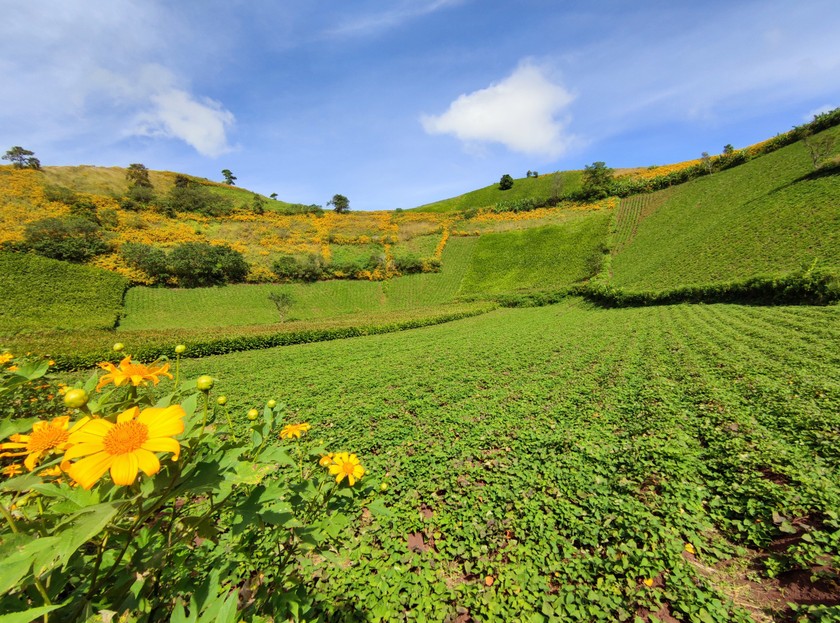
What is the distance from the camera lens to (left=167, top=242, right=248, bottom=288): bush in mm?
34719

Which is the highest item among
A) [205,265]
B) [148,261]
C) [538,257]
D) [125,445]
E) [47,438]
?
[148,261]

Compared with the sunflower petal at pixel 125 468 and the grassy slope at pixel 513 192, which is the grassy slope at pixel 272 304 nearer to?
the grassy slope at pixel 513 192

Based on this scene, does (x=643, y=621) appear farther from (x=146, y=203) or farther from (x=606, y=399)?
(x=146, y=203)

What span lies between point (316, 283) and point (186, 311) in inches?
545

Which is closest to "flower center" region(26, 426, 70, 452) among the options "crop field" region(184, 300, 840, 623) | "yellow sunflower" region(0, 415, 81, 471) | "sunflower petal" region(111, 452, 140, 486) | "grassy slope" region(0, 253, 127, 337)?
"yellow sunflower" region(0, 415, 81, 471)

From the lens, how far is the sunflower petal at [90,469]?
930 millimetres

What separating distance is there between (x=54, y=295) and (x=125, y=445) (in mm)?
37613

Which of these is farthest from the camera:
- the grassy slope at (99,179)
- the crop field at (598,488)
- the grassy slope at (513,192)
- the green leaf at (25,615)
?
the grassy slope at (513,192)

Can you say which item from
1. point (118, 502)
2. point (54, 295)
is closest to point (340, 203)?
point (54, 295)

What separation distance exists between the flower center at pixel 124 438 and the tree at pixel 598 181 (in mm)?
64195

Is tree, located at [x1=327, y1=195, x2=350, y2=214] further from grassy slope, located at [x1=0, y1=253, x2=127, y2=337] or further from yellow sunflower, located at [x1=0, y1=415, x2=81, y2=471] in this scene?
yellow sunflower, located at [x1=0, y1=415, x2=81, y2=471]

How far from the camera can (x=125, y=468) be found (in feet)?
3.18

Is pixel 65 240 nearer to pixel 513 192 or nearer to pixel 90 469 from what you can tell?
pixel 90 469

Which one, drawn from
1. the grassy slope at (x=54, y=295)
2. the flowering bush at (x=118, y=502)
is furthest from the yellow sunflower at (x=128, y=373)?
the grassy slope at (x=54, y=295)
